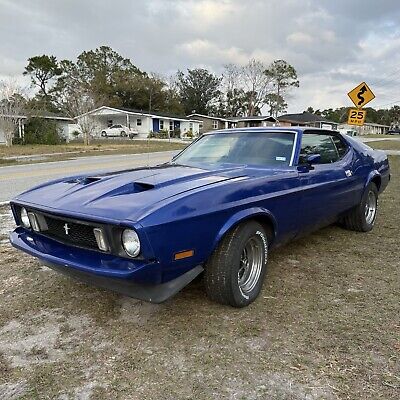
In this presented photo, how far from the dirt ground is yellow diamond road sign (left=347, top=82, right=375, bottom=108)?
873cm

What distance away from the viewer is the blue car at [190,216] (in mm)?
2496

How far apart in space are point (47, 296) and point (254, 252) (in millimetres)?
1861

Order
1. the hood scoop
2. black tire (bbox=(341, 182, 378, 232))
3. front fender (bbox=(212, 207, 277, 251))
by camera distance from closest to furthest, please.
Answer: front fender (bbox=(212, 207, 277, 251)) → the hood scoop → black tire (bbox=(341, 182, 378, 232))

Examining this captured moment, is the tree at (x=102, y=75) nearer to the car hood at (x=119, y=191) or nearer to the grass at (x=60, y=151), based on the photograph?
the grass at (x=60, y=151)

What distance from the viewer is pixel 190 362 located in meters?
2.49

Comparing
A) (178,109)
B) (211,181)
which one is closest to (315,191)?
(211,181)

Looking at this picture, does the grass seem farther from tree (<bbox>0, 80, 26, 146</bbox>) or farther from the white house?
the white house

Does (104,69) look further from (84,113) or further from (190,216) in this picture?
(190,216)

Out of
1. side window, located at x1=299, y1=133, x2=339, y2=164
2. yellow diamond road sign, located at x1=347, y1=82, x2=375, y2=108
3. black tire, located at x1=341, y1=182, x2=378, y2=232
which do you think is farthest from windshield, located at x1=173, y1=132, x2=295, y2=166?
yellow diamond road sign, located at x1=347, y1=82, x2=375, y2=108

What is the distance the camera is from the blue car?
2496 mm

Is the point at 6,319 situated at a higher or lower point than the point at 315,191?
lower

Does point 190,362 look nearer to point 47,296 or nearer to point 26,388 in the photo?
point 26,388

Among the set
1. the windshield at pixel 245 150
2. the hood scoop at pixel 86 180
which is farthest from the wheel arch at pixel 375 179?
the hood scoop at pixel 86 180

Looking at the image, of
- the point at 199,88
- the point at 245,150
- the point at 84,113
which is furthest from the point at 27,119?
the point at 199,88
